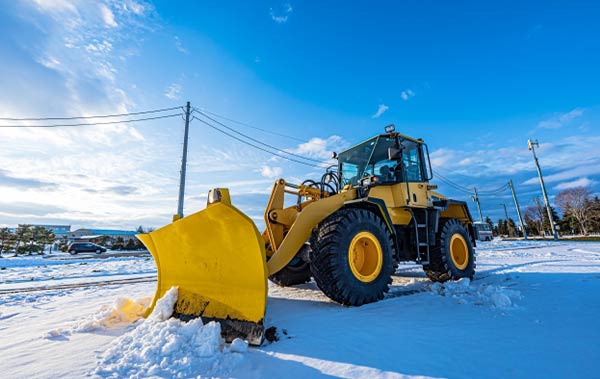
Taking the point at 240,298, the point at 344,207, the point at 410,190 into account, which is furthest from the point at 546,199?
the point at 240,298

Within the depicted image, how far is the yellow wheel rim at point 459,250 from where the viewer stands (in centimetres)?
616

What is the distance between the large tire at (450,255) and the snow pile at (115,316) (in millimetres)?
4940

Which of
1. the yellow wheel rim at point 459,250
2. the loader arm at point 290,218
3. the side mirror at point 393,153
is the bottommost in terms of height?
the yellow wheel rim at point 459,250

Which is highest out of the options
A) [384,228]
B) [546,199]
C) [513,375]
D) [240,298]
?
[546,199]

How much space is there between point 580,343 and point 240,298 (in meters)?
2.92

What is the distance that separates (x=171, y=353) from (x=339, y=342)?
1370 millimetres

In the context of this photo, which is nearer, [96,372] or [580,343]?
[96,372]

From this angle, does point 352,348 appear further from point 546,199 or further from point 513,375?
point 546,199

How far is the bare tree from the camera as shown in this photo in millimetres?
39906

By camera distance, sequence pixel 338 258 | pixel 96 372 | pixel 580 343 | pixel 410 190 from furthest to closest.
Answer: pixel 410 190 < pixel 338 258 < pixel 580 343 < pixel 96 372

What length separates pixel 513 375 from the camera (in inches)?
75.8

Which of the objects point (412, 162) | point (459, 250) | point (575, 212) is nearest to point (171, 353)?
point (412, 162)

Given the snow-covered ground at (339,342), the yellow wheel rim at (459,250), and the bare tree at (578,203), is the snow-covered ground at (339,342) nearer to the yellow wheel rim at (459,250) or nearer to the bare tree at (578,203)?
the yellow wheel rim at (459,250)

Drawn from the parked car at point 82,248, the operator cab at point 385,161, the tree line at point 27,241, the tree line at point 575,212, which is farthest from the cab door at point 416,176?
the tree line at point 575,212
